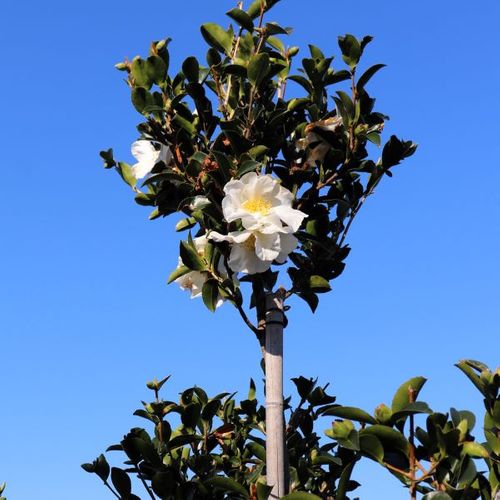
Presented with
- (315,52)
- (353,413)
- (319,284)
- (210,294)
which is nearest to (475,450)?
(353,413)

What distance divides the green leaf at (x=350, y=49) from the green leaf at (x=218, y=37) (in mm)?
384

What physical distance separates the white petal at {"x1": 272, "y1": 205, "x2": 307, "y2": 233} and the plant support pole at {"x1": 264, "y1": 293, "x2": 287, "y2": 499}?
346 mm

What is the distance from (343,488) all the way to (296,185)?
1.13 meters

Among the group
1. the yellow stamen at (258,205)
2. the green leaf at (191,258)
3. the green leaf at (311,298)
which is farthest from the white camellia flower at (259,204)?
the green leaf at (311,298)

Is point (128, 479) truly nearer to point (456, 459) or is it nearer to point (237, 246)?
point (237, 246)

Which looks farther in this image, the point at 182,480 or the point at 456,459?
the point at 182,480

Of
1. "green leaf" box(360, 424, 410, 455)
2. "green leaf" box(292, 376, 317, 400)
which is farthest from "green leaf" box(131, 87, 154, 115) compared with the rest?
"green leaf" box(360, 424, 410, 455)

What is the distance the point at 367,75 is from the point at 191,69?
23.5 inches

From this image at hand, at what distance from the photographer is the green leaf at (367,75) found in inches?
108

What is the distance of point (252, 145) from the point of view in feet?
8.81

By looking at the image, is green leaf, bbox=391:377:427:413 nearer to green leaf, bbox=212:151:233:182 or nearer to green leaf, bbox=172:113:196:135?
green leaf, bbox=212:151:233:182

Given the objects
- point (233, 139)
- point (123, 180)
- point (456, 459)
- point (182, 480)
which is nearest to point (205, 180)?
point (233, 139)

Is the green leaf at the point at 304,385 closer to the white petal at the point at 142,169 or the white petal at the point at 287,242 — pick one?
the white petal at the point at 287,242

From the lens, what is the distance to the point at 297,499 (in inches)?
83.4
